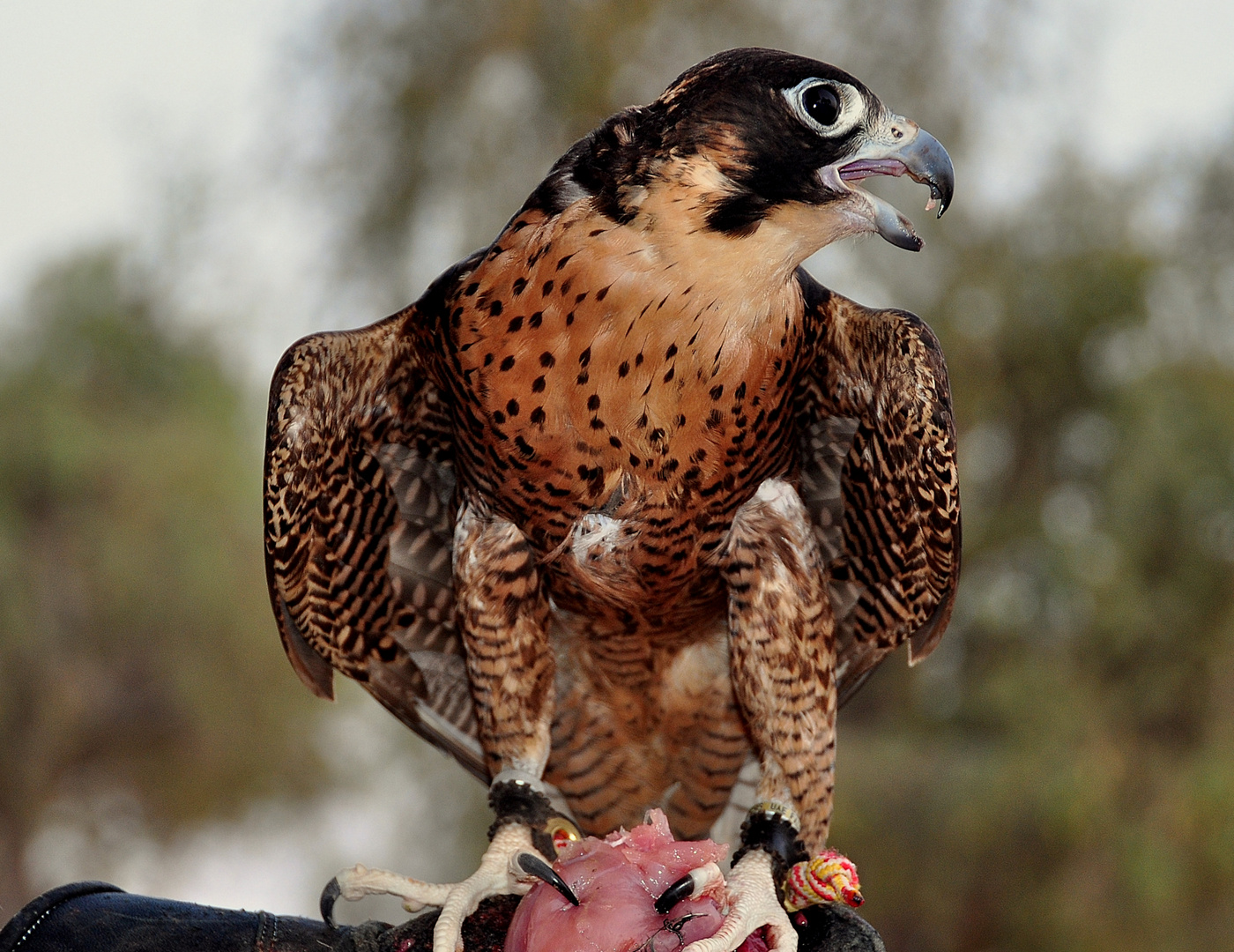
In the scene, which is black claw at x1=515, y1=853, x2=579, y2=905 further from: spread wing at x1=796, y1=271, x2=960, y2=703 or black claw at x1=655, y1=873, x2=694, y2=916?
spread wing at x1=796, y1=271, x2=960, y2=703

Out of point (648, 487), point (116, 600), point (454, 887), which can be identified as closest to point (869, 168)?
point (648, 487)

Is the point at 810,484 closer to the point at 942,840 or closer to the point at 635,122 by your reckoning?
the point at 635,122

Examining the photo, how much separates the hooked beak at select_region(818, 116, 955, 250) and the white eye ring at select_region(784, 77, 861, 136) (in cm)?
4

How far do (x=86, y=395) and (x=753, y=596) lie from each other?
533 cm

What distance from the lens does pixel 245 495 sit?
5.80 m

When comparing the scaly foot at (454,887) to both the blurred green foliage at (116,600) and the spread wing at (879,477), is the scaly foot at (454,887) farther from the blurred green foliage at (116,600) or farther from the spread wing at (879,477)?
the blurred green foliage at (116,600)

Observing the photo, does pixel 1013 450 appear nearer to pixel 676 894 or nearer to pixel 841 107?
pixel 841 107

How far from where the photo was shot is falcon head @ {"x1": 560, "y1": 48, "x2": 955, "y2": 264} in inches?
52.5

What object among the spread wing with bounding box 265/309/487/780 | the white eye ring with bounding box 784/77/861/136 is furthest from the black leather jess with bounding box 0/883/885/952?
the white eye ring with bounding box 784/77/861/136

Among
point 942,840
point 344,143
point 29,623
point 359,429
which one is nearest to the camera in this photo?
point 359,429

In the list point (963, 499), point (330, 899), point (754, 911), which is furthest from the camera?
point (963, 499)

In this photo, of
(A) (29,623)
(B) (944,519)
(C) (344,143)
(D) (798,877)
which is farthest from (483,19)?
(D) (798,877)

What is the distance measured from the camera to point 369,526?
6.25ft

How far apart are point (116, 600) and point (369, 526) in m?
4.16
